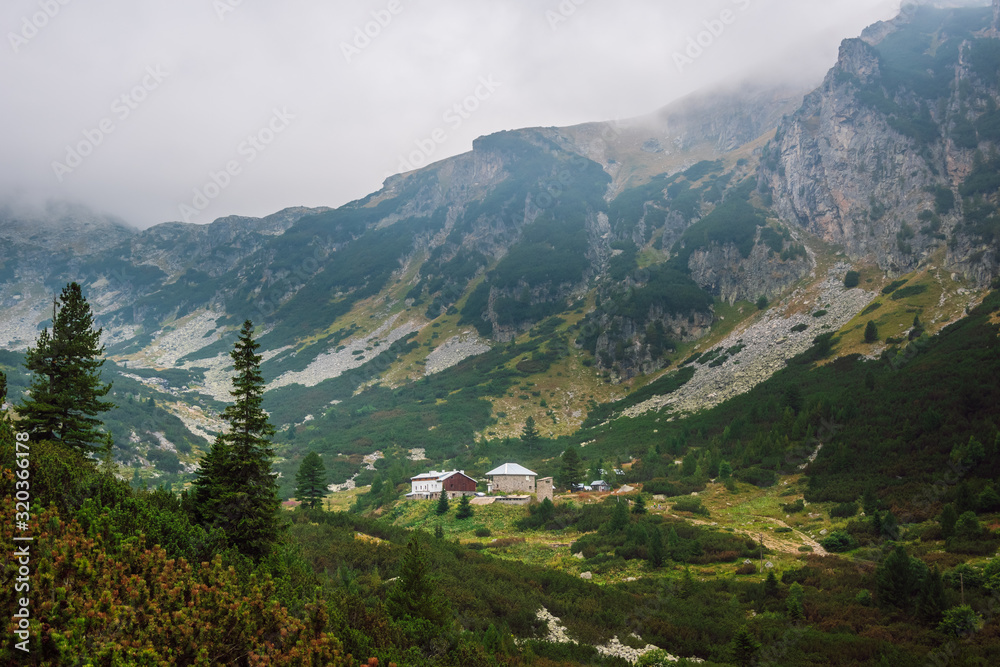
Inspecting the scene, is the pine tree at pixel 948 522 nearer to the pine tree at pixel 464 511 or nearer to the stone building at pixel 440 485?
the pine tree at pixel 464 511

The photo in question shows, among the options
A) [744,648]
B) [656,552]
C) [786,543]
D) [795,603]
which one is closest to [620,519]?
[656,552]

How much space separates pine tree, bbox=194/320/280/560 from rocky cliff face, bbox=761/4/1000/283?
87.4 m

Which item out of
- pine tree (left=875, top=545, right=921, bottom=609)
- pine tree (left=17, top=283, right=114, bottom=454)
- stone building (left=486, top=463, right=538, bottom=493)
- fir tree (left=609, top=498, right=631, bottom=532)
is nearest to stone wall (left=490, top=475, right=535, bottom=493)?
stone building (left=486, top=463, right=538, bottom=493)

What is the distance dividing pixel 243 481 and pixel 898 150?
124 metres

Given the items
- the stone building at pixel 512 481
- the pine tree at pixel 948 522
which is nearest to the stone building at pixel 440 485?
the stone building at pixel 512 481

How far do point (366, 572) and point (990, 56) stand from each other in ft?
453

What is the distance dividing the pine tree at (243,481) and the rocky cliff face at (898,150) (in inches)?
3441

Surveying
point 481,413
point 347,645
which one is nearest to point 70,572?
point 347,645

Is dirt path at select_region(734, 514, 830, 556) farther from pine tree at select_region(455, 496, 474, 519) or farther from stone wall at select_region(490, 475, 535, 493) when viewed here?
stone wall at select_region(490, 475, 535, 493)

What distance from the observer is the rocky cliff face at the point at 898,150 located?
290 ft

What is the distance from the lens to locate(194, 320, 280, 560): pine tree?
16.7 meters

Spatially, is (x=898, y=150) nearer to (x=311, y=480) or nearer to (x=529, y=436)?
(x=529, y=436)

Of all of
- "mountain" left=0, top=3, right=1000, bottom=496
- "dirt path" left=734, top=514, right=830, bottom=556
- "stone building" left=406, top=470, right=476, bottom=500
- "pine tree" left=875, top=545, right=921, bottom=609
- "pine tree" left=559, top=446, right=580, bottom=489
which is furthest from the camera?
"mountain" left=0, top=3, right=1000, bottom=496

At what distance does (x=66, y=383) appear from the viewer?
20766 mm
